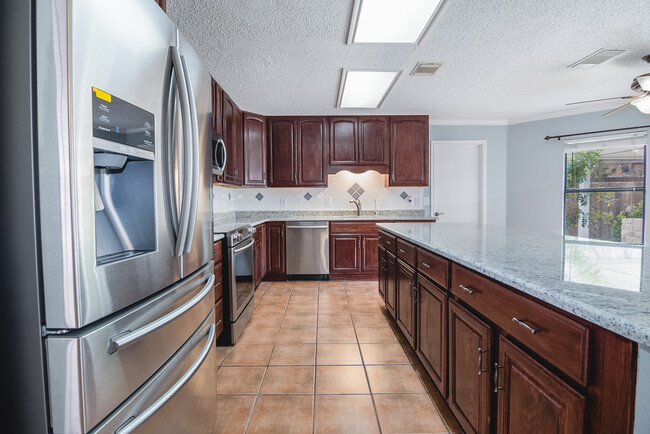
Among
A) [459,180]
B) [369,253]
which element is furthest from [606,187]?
[369,253]

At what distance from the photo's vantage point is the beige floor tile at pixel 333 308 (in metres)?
3.18

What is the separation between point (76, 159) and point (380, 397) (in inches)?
70.1

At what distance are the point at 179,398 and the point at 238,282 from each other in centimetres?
153

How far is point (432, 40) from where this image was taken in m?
2.45

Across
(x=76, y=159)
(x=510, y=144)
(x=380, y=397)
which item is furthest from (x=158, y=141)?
(x=510, y=144)

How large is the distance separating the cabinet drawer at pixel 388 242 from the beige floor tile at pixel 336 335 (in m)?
0.76

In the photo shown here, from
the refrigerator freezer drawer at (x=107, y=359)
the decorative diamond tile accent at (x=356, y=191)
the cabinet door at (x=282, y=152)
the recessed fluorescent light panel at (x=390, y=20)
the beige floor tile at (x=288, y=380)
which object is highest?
the recessed fluorescent light panel at (x=390, y=20)

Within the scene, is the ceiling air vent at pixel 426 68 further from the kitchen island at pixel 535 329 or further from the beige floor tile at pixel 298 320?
the beige floor tile at pixel 298 320

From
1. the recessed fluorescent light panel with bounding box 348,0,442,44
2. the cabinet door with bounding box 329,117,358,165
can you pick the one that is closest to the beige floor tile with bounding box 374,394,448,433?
the recessed fluorescent light panel with bounding box 348,0,442,44

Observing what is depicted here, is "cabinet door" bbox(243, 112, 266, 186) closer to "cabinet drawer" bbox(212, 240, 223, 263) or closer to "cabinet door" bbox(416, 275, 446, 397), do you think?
"cabinet drawer" bbox(212, 240, 223, 263)

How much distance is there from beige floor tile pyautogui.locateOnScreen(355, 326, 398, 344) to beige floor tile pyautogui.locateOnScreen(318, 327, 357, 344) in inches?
2.5

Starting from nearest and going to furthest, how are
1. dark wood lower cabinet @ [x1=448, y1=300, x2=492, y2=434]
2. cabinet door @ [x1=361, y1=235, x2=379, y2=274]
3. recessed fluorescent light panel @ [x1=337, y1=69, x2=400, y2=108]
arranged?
dark wood lower cabinet @ [x1=448, y1=300, x2=492, y2=434] < recessed fluorescent light panel @ [x1=337, y1=69, x2=400, y2=108] < cabinet door @ [x1=361, y1=235, x2=379, y2=274]

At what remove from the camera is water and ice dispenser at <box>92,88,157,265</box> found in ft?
2.56

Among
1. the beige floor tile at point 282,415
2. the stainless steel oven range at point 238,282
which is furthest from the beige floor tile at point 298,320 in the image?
the beige floor tile at point 282,415
